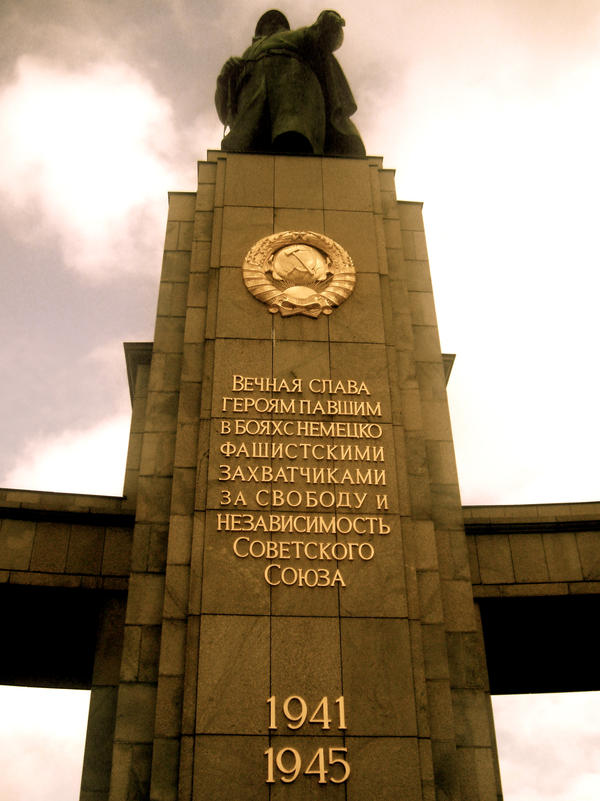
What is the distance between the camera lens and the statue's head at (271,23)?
861 inches

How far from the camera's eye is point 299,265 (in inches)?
606

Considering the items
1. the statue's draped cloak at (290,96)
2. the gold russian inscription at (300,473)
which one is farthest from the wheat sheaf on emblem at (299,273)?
the statue's draped cloak at (290,96)

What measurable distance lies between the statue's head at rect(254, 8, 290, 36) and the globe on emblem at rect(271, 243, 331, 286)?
368 inches

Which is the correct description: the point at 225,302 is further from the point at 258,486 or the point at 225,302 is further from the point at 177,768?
the point at 177,768

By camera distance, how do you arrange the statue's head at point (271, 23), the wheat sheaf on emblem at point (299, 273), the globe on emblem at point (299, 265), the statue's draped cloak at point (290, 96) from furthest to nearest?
1. the statue's head at point (271, 23)
2. the statue's draped cloak at point (290, 96)
3. the globe on emblem at point (299, 265)
4. the wheat sheaf on emblem at point (299, 273)

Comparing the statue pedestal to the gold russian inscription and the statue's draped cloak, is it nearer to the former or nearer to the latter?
the gold russian inscription

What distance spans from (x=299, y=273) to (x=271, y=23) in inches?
402

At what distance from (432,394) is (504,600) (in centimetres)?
392

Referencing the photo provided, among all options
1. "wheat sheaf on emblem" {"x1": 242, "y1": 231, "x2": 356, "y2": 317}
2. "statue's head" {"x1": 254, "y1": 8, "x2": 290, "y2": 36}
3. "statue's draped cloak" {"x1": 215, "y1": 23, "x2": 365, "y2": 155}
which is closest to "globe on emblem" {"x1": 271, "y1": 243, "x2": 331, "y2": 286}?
"wheat sheaf on emblem" {"x1": 242, "y1": 231, "x2": 356, "y2": 317}

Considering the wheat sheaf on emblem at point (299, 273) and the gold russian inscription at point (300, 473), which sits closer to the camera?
the gold russian inscription at point (300, 473)

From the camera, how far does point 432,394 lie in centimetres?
1509

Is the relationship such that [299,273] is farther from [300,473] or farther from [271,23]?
[271,23]

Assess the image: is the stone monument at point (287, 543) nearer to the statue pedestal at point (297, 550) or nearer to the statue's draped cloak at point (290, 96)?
the statue pedestal at point (297, 550)

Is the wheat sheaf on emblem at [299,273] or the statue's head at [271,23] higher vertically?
the statue's head at [271,23]
